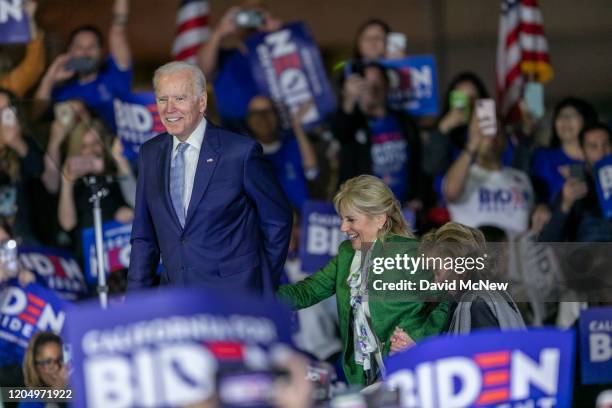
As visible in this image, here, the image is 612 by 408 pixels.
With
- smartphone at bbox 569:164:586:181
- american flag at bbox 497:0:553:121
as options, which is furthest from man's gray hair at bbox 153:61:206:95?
american flag at bbox 497:0:553:121

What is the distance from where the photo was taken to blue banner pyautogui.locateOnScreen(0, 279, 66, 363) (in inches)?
266

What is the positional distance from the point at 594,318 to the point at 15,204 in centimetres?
359

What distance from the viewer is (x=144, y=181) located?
5.21 m

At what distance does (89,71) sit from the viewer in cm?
820

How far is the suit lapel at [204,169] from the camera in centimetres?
509

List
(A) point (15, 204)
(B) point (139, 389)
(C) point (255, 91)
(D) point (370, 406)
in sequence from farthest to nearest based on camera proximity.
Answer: (C) point (255, 91) → (A) point (15, 204) → (D) point (370, 406) → (B) point (139, 389)

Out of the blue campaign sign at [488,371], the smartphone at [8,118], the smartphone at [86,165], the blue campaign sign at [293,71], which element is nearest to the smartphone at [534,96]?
the blue campaign sign at [293,71]

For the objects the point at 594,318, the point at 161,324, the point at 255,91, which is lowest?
the point at 594,318

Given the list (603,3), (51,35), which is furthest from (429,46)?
(51,35)

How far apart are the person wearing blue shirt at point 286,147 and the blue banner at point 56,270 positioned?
158 centimetres

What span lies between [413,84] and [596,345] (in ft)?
8.54

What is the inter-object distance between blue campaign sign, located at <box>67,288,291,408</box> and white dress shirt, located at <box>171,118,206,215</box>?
5.49 feet

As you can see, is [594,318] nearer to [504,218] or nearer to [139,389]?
[504,218]

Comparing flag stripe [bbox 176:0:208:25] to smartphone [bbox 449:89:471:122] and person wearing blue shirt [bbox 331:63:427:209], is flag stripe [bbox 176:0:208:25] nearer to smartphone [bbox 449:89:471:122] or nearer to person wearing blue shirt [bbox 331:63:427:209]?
person wearing blue shirt [bbox 331:63:427:209]
